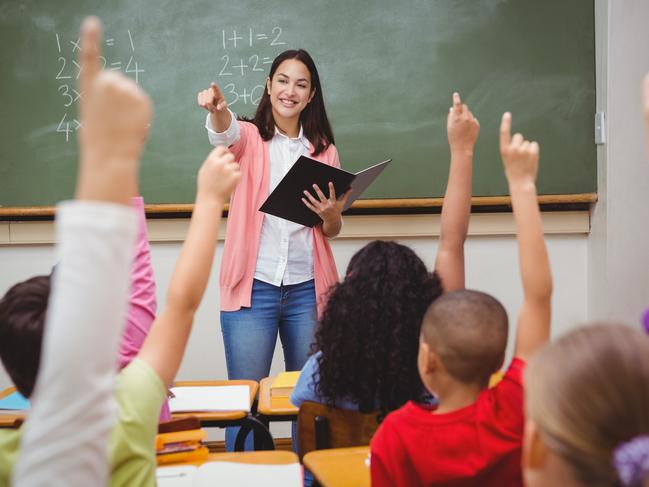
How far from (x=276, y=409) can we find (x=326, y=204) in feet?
2.92

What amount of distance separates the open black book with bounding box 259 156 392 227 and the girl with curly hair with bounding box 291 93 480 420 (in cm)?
69

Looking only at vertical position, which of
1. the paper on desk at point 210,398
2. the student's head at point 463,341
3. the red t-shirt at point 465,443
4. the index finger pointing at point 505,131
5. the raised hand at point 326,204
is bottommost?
the paper on desk at point 210,398

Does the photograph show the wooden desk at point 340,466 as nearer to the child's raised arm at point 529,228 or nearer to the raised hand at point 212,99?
the child's raised arm at point 529,228

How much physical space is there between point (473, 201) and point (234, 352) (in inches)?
51.2

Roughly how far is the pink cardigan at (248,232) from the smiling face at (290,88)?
14 cm

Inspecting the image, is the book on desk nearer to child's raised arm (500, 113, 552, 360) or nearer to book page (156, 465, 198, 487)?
book page (156, 465, 198, 487)

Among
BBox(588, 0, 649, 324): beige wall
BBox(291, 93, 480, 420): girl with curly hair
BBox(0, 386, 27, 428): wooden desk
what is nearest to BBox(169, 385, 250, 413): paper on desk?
BBox(291, 93, 480, 420): girl with curly hair

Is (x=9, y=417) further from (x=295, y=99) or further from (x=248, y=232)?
(x=295, y=99)

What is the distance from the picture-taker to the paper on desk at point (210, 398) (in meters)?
2.11

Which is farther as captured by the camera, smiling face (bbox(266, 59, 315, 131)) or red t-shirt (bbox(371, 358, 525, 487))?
smiling face (bbox(266, 59, 315, 131))

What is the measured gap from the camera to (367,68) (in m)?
3.46

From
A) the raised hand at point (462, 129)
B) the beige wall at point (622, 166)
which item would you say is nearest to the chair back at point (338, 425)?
the raised hand at point (462, 129)

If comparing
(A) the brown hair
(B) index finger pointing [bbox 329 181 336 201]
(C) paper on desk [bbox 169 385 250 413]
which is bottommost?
(C) paper on desk [bbox 169 385 250 413]

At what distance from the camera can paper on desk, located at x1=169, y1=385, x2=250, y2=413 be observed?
2.11 metres
